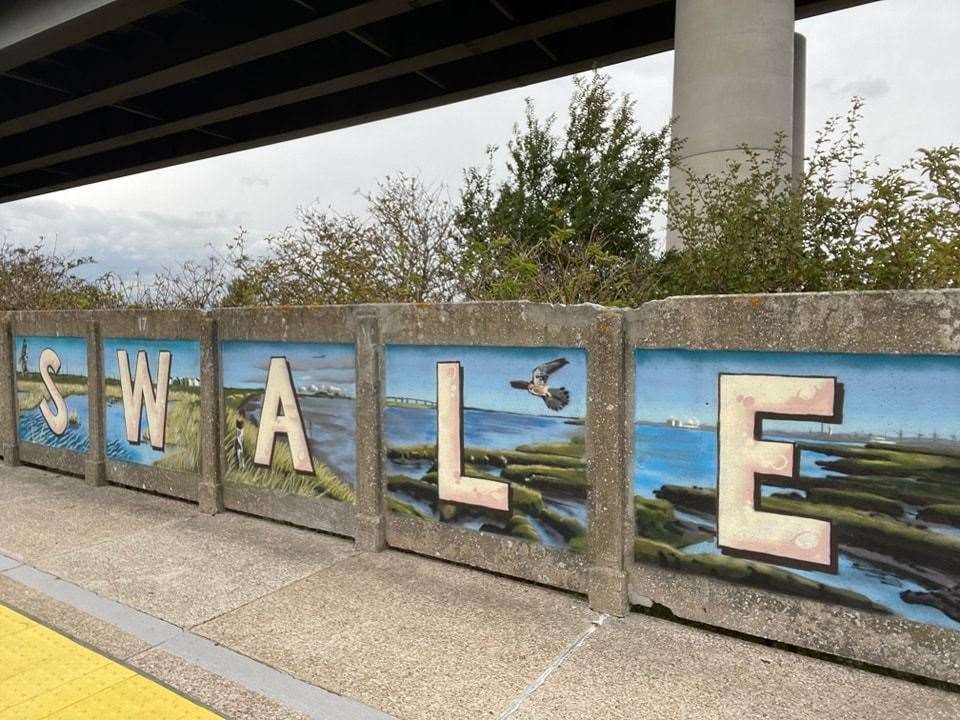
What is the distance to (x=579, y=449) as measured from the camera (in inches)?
150

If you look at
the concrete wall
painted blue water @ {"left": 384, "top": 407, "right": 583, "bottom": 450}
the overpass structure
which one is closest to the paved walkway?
the concrete wall

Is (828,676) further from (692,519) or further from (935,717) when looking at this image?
(692,519)

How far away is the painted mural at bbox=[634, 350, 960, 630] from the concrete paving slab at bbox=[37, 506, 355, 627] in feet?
7.90

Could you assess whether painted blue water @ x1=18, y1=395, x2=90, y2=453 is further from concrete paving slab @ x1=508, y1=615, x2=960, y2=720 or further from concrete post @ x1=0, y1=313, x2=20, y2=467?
concrete paving slab @ x1=508, y1=615, x2=960, y2=720

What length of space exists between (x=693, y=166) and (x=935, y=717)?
9916mm

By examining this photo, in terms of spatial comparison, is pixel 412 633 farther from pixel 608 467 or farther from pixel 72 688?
pixel 72 688

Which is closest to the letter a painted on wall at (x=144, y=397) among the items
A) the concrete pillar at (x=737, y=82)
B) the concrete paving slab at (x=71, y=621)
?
the concrete paving slab at (x=71, y=621)

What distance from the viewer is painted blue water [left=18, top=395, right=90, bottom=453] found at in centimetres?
689

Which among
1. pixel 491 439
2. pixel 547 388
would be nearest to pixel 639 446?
pixel 547 388

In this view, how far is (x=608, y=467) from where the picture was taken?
3.68 meters

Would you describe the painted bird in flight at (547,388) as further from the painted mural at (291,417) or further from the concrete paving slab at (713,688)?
the painted mural at (291,417)

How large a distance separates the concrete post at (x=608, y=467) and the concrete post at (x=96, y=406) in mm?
5338

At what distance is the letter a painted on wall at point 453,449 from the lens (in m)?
4.21

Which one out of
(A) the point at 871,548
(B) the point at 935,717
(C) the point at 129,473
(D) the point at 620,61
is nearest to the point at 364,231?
(C) the point at 129,473
